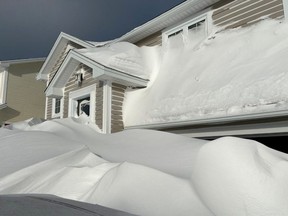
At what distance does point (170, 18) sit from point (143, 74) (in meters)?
2.05

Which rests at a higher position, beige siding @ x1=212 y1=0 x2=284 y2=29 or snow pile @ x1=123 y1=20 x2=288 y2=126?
beige siding @ x1=212 y1=0 x2=284 y2=29

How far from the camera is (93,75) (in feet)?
26.7

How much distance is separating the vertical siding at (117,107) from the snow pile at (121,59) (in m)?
0.61

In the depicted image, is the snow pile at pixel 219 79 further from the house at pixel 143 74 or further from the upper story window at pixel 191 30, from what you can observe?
the house at pixel 143 74

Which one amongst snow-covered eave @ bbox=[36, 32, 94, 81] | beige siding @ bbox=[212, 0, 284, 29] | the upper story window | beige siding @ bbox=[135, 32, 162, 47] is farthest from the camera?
snow-covered eave @ bbox=[36, 32, 94, 81]

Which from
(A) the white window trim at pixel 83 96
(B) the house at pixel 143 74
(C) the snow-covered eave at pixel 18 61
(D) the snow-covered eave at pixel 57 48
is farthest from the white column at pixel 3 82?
(A) the white window trim at pixel 83 96

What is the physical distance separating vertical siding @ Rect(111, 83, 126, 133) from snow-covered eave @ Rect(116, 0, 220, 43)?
2.52 m

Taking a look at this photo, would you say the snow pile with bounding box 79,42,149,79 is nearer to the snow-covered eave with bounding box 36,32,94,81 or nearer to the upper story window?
the upper story window

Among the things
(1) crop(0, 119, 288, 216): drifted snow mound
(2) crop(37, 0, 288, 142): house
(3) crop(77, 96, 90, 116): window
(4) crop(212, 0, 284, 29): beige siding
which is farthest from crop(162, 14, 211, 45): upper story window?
(1) crop(0, 119, 288, 216): drifted snow mound

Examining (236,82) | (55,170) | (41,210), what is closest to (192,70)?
(236,82)

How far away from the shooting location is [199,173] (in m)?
2.30

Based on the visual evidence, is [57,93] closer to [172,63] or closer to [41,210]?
[172,63]

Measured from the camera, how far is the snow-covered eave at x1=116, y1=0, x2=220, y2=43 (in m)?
8.41

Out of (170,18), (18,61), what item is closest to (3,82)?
(18,61)
